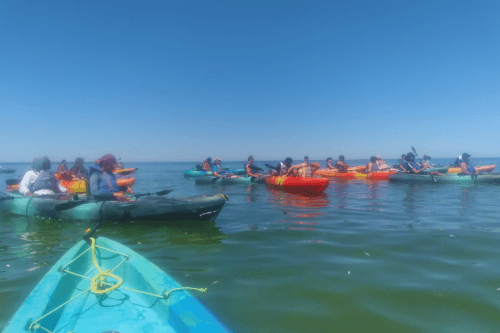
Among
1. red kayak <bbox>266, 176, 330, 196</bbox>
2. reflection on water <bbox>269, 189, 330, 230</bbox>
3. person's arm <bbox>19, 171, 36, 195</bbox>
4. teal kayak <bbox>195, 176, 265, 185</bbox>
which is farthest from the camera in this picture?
teal kayak <bbox>195, 176, 265, 185</bbox>

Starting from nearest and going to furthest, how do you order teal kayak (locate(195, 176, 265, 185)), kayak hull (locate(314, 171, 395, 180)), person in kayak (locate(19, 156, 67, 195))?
person in kayak (locate(19, 156, 67, 195))
teal kayak (locate(195, 176, 265, 185))
kayak hull (locate(314, 171, 395, 180))

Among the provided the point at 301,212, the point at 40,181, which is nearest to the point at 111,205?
the point at 40,181

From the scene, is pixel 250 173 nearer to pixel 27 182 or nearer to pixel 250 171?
pixel 250 171

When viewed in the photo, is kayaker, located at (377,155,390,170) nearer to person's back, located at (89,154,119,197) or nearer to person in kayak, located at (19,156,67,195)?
person's back, located at (89,154,119,197)

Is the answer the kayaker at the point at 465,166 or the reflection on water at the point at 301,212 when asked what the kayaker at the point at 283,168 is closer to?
the reflection on water at the point at 301,212

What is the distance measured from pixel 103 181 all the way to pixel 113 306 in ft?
16.6

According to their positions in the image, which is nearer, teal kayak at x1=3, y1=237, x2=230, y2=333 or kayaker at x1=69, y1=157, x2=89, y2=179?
teal kayak at x1=3, y1=237, x2=230, y2=333

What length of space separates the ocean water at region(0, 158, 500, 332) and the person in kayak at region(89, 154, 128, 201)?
814 millimetres

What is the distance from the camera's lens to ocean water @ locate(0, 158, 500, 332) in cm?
309

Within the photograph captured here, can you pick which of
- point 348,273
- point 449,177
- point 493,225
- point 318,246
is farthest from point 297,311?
point 449,177

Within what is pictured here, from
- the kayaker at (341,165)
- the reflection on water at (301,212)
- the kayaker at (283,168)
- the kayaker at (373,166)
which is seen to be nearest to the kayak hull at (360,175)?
the kayaker at (341,165)

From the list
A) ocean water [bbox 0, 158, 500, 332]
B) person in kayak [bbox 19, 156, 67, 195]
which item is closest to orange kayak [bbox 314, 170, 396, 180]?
ocean water [bbox 0, 158, 500, 332]

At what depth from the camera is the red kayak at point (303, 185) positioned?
11914mm

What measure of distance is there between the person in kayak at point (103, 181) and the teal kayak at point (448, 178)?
17055 mm
